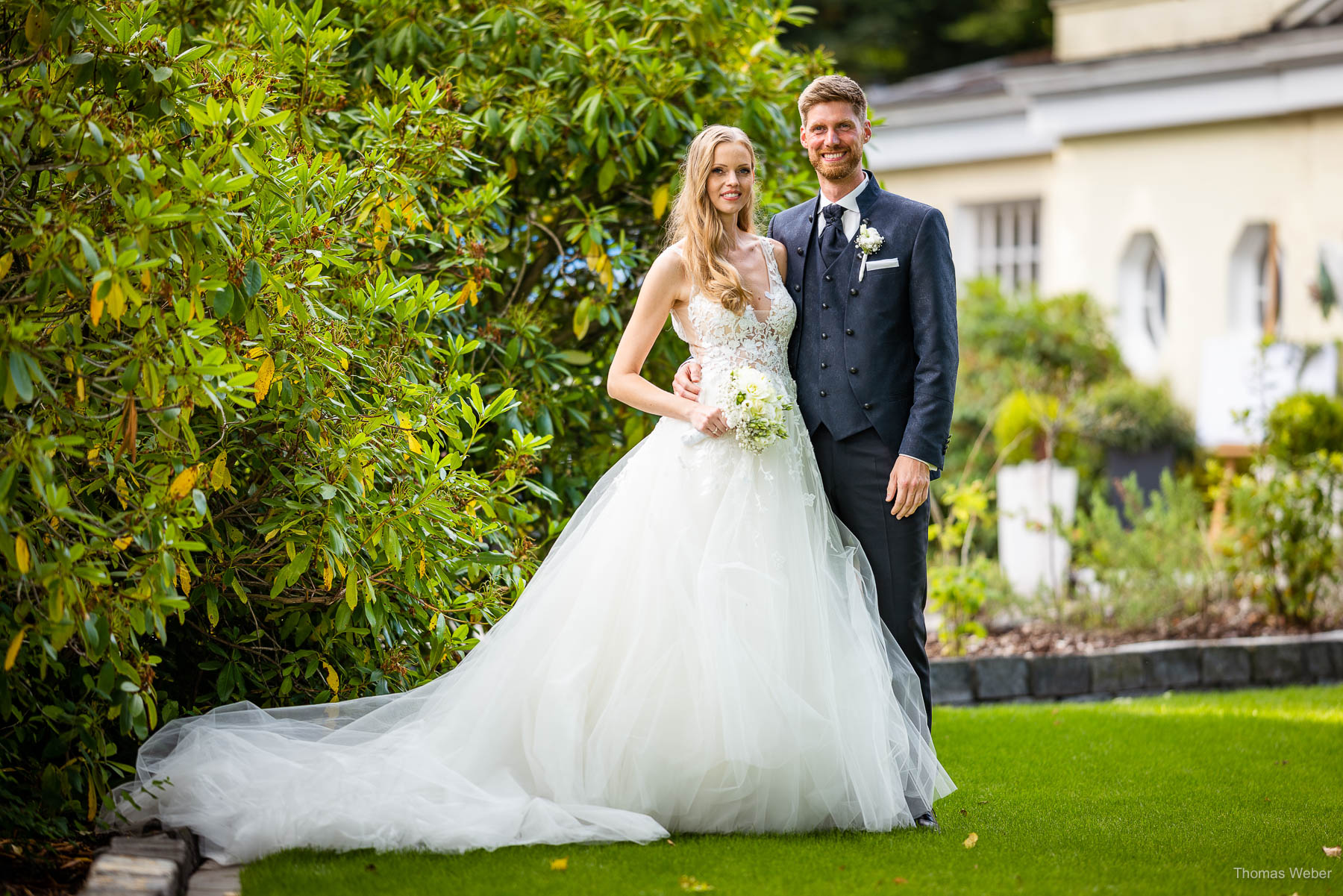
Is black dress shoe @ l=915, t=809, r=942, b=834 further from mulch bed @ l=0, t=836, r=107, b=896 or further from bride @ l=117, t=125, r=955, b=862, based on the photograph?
mulch bed @ l=0, t=836, r=107, b=896

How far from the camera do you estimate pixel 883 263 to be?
163 inches

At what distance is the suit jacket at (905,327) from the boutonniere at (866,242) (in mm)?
15

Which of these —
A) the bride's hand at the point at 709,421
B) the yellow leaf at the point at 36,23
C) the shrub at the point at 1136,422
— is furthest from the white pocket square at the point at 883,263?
the shrub at the point at 1136,422

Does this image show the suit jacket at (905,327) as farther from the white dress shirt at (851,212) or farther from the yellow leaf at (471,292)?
the yellow leaf at (471,292)

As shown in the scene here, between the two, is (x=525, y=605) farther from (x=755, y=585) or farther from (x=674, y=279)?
(x=674, y=279)

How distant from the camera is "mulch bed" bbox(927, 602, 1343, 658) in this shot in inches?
294

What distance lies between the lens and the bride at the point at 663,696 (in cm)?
363

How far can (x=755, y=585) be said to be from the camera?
396 centimetres

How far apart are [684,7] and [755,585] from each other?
2672 millimetres

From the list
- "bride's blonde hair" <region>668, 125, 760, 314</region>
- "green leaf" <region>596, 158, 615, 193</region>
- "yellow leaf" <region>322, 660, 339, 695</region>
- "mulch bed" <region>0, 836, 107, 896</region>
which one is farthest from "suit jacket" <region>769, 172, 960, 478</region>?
"mulch bed" <region>0, 836, 107, 896</region>

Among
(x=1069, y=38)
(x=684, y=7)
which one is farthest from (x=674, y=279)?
(x=1069, y=38)

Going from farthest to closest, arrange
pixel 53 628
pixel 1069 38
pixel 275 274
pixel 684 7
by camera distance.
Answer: pixel 1069 38 → pixel 684 7 → pixel 275 274 → pixel 53 628

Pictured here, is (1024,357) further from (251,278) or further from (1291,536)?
(251,278)

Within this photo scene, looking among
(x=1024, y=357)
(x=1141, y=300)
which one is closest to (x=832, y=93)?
(x=1024, y=357)
